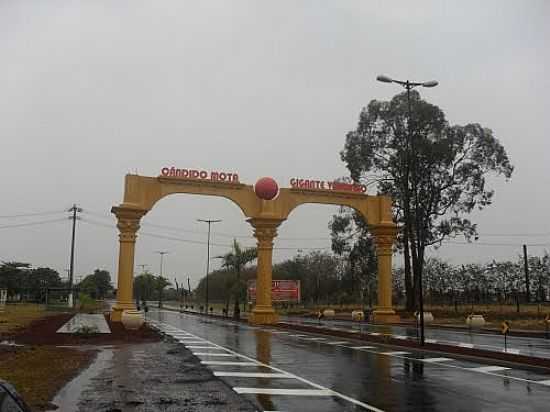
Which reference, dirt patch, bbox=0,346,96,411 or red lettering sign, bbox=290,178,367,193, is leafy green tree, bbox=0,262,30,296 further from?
dirt patch, bbox=0,346,96,411

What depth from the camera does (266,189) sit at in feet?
116

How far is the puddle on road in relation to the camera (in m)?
9.12

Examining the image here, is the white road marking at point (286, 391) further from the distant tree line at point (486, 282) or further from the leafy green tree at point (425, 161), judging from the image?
the distant tree line at point (486, 282)

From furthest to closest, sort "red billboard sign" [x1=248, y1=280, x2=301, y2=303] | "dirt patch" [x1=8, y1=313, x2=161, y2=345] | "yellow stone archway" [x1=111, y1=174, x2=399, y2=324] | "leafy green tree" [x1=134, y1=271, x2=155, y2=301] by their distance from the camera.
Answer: "leafy green tree" [x1=134, y1=271, x2=155, y2=301] < "red billboard sign" [x1=248, y1=280, x2=301, y2=303] < "yellow stone archway" [x1=111, y1=174, x2=399, y2=324] < "dirt patch" [x1=8, y1=313, x2=161, y2=345]

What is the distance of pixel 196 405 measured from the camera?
940 centimetres

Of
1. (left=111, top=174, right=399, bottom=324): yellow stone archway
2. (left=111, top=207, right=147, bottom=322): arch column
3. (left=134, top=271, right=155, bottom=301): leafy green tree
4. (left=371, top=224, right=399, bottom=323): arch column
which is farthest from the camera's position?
(left=134, top=271, right=155, bottom=301): leafy green tree

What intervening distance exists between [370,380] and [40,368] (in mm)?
7541

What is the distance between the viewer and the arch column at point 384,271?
128 feet

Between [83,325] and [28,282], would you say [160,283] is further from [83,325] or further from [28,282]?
[83,325]

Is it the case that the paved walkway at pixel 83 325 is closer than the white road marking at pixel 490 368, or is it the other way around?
the white road marking at pixel 490 368

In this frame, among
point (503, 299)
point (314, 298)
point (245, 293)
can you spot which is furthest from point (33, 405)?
point (314, 298)

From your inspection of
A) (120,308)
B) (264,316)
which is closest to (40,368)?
(120,308)

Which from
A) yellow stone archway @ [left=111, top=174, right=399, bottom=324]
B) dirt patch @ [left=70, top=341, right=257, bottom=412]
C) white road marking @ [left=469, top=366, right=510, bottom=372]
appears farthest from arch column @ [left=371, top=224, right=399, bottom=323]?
dirt patch @ [left=70, top=341, right=257, bottom=412]

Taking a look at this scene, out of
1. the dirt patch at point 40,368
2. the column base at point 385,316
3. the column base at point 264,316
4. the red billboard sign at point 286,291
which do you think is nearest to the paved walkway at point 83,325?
the dirt patch at point 40,368
